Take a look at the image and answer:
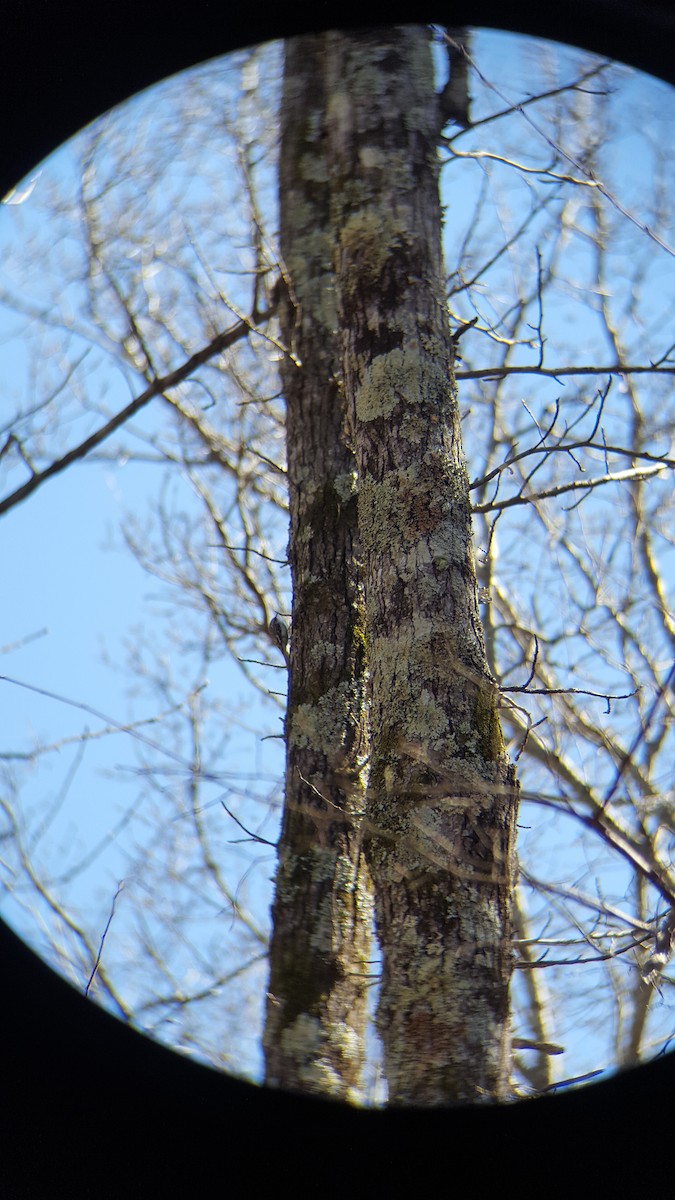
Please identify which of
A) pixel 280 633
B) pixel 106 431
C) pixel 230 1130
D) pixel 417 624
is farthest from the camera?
pixel 280 633

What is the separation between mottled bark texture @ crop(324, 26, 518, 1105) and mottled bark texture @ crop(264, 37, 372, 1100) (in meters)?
0.37

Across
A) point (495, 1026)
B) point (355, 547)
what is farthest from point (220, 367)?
point (495, 1026)

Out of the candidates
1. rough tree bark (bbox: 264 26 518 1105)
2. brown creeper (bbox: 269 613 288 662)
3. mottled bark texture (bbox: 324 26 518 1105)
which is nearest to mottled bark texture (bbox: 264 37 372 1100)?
rough tree bark (bbox: 264 26 518 1105)

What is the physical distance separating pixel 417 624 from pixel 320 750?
2.04 ft

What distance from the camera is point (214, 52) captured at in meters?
1.34

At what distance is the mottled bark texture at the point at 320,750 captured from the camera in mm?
1596

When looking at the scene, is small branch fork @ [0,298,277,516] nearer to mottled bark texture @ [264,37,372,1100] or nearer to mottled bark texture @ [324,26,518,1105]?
mottled bark texture @ [264,37,372,1100]

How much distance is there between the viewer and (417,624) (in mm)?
1181

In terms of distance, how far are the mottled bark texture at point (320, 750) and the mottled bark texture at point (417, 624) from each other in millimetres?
371

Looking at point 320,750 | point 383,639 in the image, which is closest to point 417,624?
point 383,639

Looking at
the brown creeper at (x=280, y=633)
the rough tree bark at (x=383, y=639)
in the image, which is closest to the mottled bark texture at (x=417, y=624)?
the rough tree bark at (x=383, y=639)

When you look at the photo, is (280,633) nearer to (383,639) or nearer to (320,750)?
(320,750)

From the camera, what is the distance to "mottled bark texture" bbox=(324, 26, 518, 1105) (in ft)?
3.31

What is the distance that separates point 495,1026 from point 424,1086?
0.39 ft
